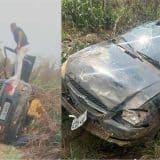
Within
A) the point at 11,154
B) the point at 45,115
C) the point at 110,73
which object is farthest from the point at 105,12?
the point at 11,154

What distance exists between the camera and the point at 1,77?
557 centimetres

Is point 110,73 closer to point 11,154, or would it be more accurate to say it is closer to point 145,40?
point 145,40

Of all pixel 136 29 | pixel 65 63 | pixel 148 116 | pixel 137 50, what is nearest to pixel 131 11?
pixel 136 29

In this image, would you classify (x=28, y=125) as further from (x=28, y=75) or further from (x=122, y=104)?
(x=122, y=104)

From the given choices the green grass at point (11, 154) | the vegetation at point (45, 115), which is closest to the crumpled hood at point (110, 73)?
the vegetation at point (45, 115)

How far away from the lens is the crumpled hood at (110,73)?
5.40m

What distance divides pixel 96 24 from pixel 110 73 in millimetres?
1165

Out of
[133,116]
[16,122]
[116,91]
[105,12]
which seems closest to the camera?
[133,116]

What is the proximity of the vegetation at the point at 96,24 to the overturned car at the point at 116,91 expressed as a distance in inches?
16.8

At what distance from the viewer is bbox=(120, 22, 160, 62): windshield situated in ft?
19.7

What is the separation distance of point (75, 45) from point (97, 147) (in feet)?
4.77

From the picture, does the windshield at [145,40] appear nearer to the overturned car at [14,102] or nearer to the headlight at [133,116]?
the headlight at [133,116]

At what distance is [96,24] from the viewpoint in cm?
652

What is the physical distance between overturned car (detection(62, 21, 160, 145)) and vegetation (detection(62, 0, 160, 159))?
427 mm
